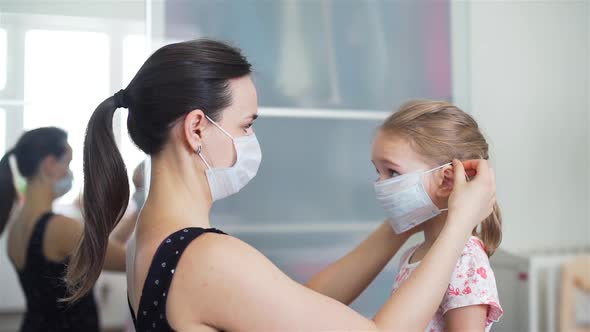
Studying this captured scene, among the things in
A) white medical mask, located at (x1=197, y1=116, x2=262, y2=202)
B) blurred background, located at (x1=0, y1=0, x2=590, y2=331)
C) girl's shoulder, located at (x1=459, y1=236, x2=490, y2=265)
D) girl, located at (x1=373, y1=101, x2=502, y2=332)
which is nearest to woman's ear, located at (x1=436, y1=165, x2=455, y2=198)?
girl, located at (x1=373, y1=101, x2=502, y2=332)

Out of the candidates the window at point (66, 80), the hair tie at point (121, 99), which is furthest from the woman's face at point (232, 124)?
the window at point (66, 80)

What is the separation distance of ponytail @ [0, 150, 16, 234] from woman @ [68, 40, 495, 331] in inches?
37.7

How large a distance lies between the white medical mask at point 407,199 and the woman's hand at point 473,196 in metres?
0.13

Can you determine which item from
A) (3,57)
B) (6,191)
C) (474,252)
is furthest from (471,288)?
(3,57)

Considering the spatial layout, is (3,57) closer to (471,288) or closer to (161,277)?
(161,277)

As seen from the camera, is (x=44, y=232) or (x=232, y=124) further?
(x=44, y=232)

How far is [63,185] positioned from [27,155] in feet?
0.51

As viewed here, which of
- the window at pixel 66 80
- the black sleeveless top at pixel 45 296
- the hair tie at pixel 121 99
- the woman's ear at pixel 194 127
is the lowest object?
the black sleeveless top at pixel 45 296

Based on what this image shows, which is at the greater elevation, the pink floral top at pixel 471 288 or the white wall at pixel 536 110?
the white wall at pixel 536 110

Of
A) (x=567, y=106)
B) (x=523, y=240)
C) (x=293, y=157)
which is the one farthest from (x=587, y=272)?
(x=293, y=157)

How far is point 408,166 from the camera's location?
1.20 metres

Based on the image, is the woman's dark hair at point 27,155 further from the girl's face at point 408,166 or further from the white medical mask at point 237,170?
the girl's face at point 408,166

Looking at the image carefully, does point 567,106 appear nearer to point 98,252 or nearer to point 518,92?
point 518,92

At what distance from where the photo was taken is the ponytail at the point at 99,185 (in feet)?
3.57
